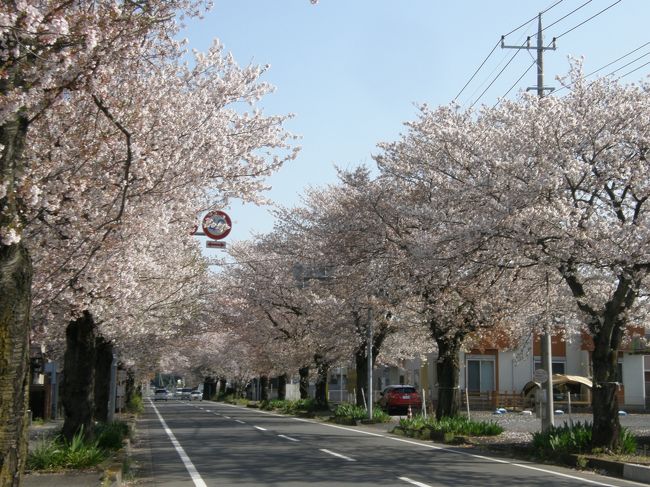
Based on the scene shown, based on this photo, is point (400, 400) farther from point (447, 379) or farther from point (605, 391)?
point (605, 391)

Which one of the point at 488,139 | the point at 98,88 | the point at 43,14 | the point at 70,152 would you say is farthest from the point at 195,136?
the point at 488,139

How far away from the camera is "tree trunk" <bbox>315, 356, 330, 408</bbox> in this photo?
40.1 meters

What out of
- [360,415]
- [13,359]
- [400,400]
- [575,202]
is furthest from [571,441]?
[400,400]

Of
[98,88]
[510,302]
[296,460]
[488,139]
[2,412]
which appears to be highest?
[488,139]

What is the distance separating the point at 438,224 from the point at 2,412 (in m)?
12.5

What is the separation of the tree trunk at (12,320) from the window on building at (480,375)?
136 ft

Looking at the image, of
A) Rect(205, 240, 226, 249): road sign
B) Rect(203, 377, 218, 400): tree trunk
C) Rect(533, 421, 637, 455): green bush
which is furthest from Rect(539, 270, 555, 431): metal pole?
Rect(203, 377, 218, 400): tree trunk

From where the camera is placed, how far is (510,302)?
21047 millimetres

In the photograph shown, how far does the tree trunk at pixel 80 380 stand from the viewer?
50.0 ft

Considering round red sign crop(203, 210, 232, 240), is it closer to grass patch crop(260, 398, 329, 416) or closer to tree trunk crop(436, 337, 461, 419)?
tree trunk crop(436, 337, 461, 419)

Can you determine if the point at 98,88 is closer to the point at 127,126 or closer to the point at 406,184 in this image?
the point at 127,126

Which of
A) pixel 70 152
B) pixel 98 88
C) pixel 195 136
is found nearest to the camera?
pixel 98 88

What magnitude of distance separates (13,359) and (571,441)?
13.0 m

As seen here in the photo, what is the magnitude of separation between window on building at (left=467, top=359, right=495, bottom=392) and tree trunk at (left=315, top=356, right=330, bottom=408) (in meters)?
10.3
